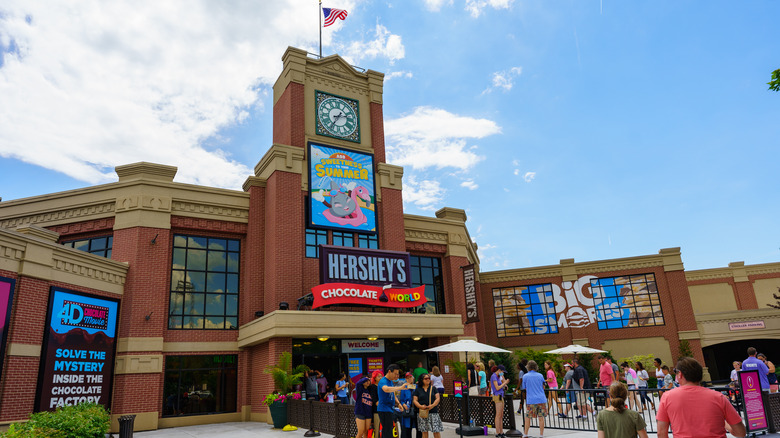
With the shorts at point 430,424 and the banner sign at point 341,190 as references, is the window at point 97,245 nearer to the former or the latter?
the banner sign at point 341,190

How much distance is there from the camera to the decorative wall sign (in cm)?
2802

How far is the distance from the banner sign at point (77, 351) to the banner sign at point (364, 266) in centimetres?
914

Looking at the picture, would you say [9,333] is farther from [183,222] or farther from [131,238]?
[183,222]

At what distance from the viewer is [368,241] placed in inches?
1078

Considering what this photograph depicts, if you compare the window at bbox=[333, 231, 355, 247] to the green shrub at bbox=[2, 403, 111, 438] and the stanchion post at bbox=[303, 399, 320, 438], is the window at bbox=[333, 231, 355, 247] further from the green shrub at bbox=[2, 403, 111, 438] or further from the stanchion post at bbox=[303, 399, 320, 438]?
the green shrub at bbox=[2, 403, 111, 438]

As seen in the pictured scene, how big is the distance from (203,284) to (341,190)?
323 inches

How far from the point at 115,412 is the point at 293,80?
17636 mm

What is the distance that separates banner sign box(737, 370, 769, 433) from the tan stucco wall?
36.6 metres

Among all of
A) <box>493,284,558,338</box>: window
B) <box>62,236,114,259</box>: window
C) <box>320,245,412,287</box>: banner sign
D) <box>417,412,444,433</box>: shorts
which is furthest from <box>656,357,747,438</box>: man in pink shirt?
<box>493,284,558,338</box>: window

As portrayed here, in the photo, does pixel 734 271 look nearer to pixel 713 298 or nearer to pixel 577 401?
pixel 713 298

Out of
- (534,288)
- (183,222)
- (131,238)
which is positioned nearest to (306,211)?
(183,222)

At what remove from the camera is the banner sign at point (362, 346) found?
942 inches

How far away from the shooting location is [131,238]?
920 inches

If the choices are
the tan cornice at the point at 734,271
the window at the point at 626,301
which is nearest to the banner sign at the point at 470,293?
the window at the point at 626,301
